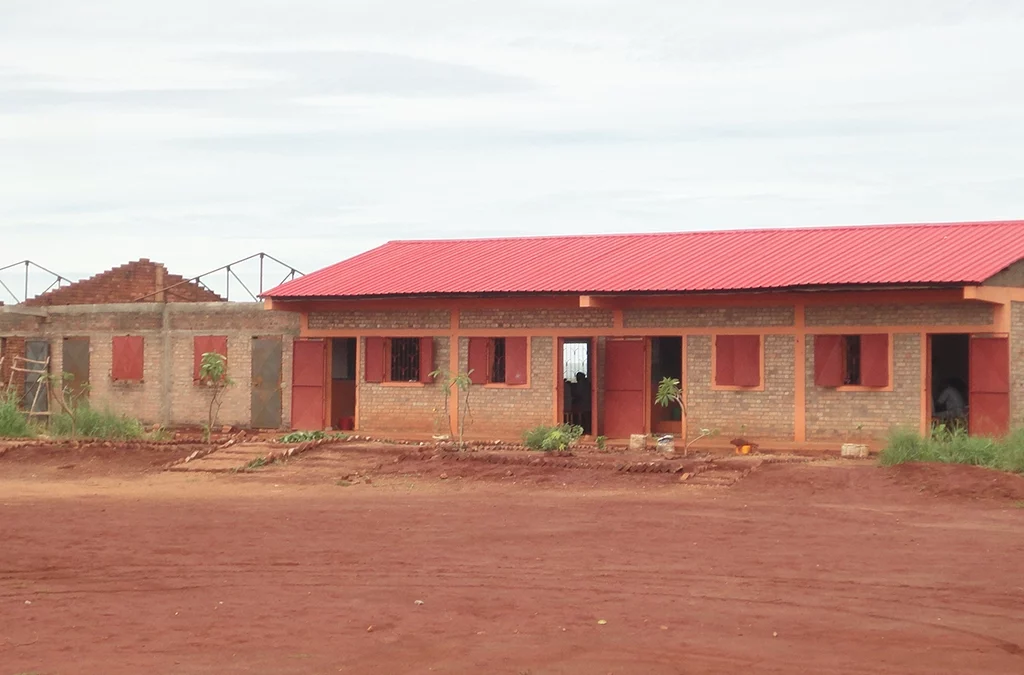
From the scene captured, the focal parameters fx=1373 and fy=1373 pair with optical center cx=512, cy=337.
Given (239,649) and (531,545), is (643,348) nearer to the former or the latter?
(531,545)

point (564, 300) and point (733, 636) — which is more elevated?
point (564, 300)

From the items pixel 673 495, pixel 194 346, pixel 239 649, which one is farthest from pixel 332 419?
pixel 239 649

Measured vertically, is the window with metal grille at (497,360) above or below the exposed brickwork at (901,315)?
below

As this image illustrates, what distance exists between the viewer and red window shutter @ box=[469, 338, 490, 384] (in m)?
24.9

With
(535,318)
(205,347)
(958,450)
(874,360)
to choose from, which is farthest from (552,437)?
(205,347)

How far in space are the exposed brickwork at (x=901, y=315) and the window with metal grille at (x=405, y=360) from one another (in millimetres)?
7425

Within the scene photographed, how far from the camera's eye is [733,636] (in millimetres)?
9422

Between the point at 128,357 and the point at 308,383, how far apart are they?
15.1 feet

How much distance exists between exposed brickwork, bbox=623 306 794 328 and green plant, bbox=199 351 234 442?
7392 millimetres

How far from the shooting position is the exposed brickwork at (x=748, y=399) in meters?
22.5

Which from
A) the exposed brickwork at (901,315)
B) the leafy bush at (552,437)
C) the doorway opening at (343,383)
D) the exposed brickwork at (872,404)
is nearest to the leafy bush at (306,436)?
the doorway opening at (343,383)

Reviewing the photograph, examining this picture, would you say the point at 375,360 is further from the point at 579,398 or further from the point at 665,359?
the point at 665,359

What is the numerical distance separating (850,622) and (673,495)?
8598mm

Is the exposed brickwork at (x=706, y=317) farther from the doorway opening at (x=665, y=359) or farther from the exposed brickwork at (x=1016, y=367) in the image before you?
the exposed brickwork at (x=1016, y=367)
